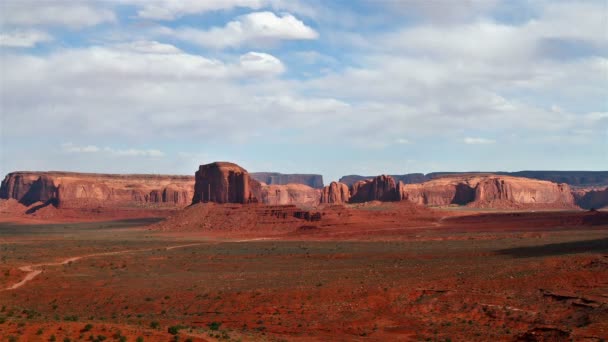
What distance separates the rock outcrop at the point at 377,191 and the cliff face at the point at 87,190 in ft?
172

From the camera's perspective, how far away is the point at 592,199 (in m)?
179

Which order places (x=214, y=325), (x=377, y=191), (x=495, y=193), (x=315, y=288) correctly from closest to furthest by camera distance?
(x=214, y=325) < (x=315, y=288) < (x=377, y=191) < (x=495, y=193)

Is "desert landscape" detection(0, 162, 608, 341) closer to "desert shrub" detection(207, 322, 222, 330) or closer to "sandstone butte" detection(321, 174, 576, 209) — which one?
"desert shrub" detection(207, 322, 222, 330)

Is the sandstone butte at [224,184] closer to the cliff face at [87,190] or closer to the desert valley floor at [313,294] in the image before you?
the desert valley floor at [313,294]

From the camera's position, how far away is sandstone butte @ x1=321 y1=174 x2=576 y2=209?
6206 inches

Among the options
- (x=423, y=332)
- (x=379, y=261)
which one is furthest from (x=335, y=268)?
(x=423, y=332)

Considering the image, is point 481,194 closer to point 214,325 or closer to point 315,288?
point 315,288

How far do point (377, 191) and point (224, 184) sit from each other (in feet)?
147

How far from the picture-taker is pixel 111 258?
2179 inches

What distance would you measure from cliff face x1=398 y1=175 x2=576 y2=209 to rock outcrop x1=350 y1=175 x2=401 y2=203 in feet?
75.6

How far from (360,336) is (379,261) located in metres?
23.3

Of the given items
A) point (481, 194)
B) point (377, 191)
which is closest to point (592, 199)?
point (481, 194)

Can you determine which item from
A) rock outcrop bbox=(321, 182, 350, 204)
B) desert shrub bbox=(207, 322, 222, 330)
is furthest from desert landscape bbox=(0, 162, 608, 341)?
rock outcrop bbox=(321, 182, 350, 204)

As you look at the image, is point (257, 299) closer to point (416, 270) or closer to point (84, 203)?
point (416, 270)
